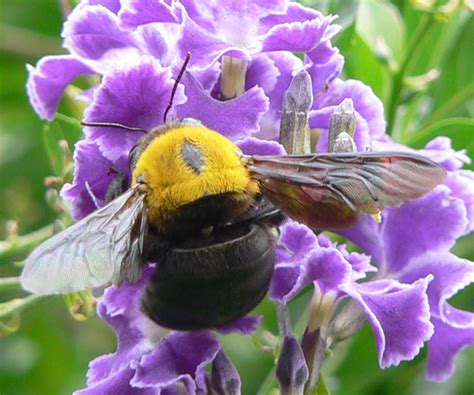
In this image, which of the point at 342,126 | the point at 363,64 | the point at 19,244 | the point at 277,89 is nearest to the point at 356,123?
the point at 342,126

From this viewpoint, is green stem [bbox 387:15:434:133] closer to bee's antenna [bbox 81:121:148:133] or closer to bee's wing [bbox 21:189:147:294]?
bee's antenna [bbox 81:121:148:133]

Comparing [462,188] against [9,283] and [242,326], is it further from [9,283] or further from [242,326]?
[9,283]

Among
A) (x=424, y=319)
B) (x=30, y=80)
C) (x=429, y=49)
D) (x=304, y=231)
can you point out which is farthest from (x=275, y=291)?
(x=429, y=49)

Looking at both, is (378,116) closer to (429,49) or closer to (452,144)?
(452,144)

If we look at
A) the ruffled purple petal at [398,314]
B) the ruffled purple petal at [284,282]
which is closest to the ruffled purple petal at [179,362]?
the ruffled purple petal at [284,282]

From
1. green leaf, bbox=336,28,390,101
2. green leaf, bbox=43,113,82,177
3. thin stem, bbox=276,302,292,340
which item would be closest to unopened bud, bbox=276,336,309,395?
thin stem, bbox=276,302,292,340
